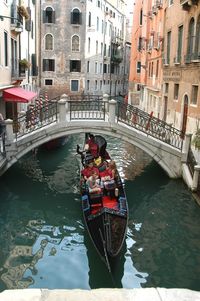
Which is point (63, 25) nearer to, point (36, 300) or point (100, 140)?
point (100, 140)

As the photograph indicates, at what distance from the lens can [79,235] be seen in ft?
26.0

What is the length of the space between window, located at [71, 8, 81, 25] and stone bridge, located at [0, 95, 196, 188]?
21584 mm

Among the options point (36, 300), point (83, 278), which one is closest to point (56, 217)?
point (83, 278)

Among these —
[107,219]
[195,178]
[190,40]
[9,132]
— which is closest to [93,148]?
[9,132]

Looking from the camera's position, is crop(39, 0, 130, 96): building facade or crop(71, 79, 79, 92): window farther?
crop(71, 79, 79, 92): window

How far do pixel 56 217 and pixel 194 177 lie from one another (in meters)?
3.90

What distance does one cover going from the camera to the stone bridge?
1119cm

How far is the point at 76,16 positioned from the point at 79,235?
26.8m

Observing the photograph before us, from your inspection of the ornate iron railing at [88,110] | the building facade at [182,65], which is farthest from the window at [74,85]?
the ornate iron railing at [88,110]

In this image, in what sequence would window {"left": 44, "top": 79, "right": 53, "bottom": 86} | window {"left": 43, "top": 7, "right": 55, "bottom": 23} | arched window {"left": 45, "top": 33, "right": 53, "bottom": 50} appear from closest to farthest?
1. window {"left": 43, "top": 7, "right": 55, "bottom": 23}
2. arched window {"left": 45, "top": 33, "right": 53, "bottom": 50}
3. window {"left": 44, "top": 79, "right": 53, "bottom": 86}

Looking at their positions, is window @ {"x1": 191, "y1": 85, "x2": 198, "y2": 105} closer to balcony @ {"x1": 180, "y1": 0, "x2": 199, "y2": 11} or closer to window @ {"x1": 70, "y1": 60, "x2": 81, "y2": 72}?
balcony @ {"x1": 180, "y1": 0, "x2": 199, "y2": 11}

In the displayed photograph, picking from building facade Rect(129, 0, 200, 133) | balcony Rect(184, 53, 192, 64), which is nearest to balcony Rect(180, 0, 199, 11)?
building facade Rect(129, 0, 200, 133)

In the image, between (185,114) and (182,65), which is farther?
(182,65)

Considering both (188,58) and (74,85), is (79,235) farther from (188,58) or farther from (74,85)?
(74,85)
